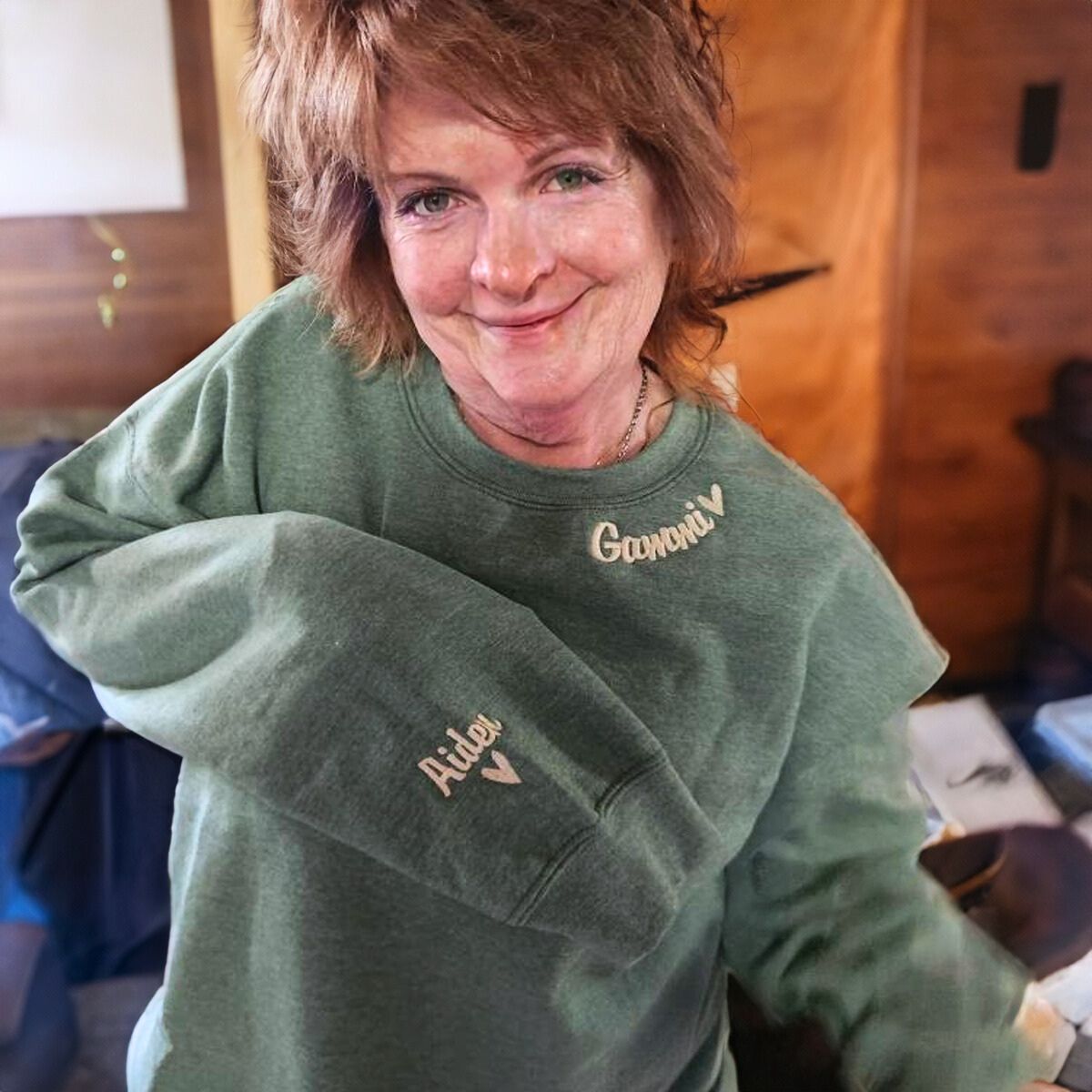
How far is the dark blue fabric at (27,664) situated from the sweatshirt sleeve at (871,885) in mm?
385

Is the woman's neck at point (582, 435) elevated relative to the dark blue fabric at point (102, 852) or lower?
elevated

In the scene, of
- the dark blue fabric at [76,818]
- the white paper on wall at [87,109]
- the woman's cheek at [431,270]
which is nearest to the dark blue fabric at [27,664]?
the dark blue fabric at [76,818]

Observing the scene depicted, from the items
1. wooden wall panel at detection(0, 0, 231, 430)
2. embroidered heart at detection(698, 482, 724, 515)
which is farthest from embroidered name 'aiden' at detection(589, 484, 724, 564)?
wooden wall panel at detection(0, 0, 231, 430)

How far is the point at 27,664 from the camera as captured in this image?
0.66 meters

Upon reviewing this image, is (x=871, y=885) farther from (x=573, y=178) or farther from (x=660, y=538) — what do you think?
(x=573, y=178)

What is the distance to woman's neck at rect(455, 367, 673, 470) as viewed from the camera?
593mm

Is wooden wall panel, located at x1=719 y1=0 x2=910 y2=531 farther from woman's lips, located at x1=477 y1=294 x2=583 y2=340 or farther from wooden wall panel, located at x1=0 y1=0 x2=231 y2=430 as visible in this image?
wooden wall panel, located at x1=0 y1=0 x2=231 y2=430

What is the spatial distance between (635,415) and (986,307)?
0.20 meters

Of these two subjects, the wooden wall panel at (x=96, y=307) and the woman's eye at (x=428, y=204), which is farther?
the wooden wall panel at (x=96, y=307)

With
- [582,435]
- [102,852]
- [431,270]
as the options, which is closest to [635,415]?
[582,435]

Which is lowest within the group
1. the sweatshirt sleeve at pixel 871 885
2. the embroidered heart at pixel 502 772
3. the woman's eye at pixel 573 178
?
the sweatshirt sleeve at pixel 871 885

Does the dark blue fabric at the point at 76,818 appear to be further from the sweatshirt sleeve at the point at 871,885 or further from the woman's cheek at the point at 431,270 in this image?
the sweatshirt sleeve at the point at 871,885

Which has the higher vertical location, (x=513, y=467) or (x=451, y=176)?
(x=451, y=176)

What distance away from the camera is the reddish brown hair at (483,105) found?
0.49 m
